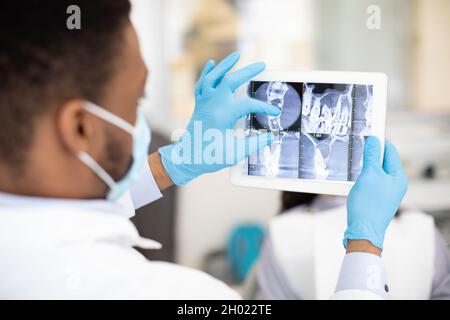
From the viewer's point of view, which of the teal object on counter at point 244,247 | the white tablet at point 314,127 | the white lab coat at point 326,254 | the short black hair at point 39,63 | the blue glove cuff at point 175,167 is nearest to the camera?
the short black hair at point 39,63

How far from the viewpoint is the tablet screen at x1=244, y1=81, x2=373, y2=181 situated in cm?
88

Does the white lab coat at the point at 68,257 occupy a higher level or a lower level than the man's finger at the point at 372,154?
lower

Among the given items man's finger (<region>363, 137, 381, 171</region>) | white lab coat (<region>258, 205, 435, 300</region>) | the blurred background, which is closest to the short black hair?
man's finger (<region>363, 137, 381, 171</region>)

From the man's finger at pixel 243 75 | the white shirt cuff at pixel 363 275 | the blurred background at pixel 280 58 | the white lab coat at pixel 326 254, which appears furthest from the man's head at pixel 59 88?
the blurred background at pixel 280 58

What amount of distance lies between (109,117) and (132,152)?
0.25 feet

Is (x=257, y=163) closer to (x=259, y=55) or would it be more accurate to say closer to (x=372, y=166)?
(x=372, y=166)

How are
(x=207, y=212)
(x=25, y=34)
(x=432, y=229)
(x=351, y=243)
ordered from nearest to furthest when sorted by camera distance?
(x=25, y=34) < (x=351, y=243) < (x=432, y=229) < (x=207, y=212)

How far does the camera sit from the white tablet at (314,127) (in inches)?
34.3

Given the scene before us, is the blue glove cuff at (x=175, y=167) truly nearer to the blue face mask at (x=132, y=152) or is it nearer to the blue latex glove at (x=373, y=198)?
the blue face mask at (x=132, y=152)

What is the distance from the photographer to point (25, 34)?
0.64 metres

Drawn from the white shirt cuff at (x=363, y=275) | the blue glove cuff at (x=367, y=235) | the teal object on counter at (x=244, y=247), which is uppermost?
the blue glove cuff at (x=367, y=235)

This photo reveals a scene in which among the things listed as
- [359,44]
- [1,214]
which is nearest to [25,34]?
[1,214]

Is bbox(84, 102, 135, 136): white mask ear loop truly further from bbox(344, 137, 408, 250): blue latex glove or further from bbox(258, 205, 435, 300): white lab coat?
bbox(258, 205, 435, 300): white lab coat
